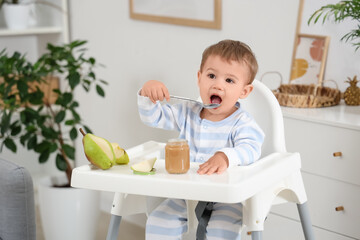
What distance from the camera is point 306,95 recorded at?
2.11 meters

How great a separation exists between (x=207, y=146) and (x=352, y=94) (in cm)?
72

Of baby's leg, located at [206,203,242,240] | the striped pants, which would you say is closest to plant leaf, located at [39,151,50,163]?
the striped pants

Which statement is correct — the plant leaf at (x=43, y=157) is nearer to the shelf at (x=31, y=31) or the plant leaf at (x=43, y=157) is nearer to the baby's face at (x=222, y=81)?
the shelf at (x=31, y=31)

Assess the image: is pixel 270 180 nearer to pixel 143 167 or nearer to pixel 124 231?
pixel 143 167

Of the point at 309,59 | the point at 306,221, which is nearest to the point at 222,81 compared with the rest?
the point at 306,221

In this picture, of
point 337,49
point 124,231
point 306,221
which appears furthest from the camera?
point 124,231

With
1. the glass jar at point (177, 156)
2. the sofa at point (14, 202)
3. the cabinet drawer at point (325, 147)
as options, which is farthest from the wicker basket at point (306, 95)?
the sofa at point (14, 202)

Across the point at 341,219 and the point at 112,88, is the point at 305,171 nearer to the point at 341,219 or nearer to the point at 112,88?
the point at 341,219

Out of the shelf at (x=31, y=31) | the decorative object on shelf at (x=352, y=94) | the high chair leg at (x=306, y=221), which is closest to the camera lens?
the high chair leg at (x=306, y=221)

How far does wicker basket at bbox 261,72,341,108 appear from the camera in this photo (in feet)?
6.90

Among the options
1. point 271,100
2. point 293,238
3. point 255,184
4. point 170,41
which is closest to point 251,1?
point 170,41

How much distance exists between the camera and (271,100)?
5.87ft

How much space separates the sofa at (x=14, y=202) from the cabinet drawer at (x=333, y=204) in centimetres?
91

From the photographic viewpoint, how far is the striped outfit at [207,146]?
160 cm
